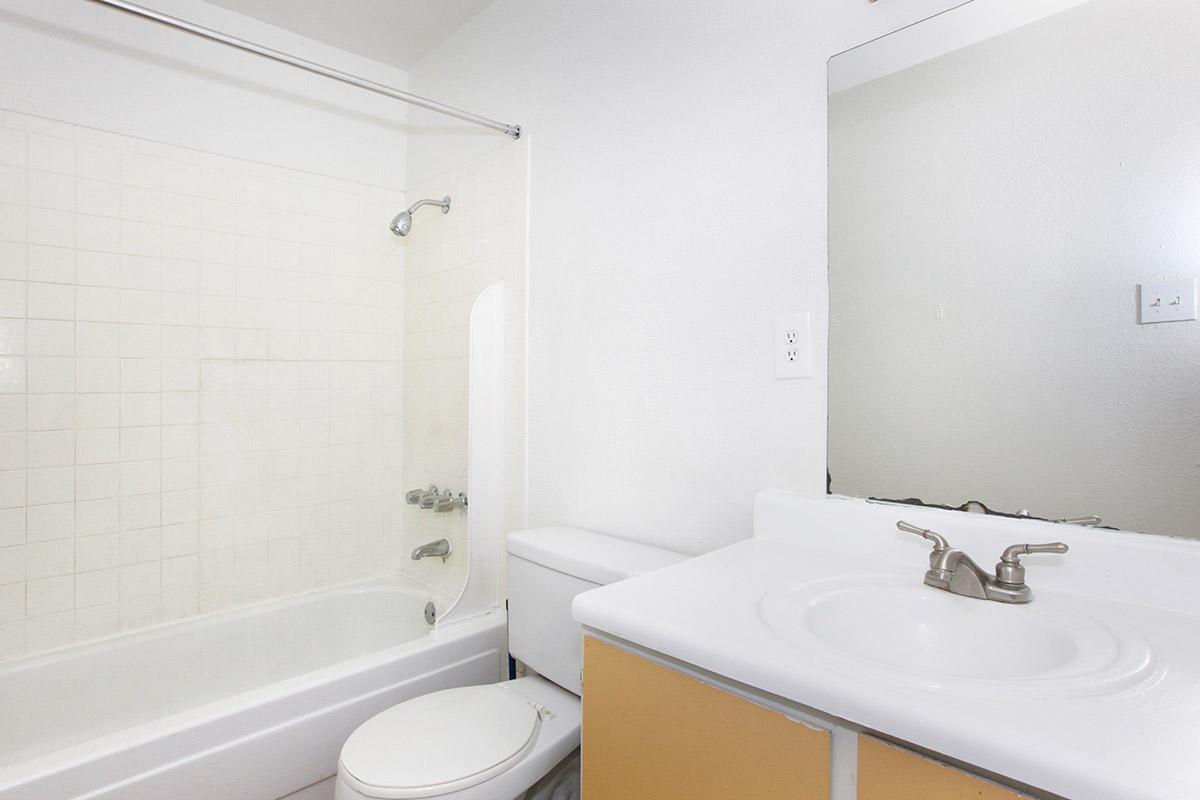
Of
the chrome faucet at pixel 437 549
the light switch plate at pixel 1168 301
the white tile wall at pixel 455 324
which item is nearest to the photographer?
the light switch plate at pixel 1168 301

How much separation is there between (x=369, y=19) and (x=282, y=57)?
0.64 m

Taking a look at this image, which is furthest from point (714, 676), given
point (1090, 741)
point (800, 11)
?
point (800, 11)

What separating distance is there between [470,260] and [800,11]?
1261 mm

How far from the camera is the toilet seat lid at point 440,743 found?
3.49ft

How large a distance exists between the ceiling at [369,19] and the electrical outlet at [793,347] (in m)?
1.59

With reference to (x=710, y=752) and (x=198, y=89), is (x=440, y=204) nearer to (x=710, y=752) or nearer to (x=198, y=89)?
(x=198, y=89)

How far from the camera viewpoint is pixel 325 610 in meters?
2.14

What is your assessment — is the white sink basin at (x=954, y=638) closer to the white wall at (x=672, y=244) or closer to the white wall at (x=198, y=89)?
the white wall at (x=672, y=244)

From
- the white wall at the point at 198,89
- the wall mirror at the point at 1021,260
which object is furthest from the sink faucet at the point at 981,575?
the white wall at the point at 198,89

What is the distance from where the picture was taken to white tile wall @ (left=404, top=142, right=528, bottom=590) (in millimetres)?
1862

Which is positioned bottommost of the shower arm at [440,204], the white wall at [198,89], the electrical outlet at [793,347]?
the electrical outlet at [793,347]

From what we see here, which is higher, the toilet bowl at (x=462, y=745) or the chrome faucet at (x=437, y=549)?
the chrome faucet at (x=437, y=549)

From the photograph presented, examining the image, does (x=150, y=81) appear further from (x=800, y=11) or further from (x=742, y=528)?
(x=742, y=528)

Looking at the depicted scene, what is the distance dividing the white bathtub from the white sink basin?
1.10 metres
